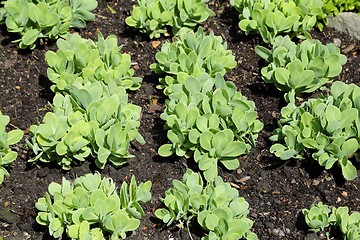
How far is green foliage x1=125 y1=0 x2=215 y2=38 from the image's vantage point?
4438 mm

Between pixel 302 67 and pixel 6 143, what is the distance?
1.78 metres

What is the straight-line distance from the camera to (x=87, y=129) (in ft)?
12.1

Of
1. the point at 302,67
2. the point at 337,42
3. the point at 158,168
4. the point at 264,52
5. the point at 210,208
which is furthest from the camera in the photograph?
the point at 337,42

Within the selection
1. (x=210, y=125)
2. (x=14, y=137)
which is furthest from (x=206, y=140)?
(x=14, y=137)

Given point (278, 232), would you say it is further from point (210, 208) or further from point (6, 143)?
point (6, 143)

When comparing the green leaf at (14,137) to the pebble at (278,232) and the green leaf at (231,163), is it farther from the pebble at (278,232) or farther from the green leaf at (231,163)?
the pebble at (278,232)

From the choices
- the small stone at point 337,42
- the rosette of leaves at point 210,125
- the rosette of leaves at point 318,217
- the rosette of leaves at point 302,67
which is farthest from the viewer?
the small stone at point 337,42

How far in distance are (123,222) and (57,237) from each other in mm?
366

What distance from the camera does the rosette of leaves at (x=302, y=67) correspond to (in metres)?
3.99

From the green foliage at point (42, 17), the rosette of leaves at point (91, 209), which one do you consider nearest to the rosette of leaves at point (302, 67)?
the rosette of leaves at point (91, 209)

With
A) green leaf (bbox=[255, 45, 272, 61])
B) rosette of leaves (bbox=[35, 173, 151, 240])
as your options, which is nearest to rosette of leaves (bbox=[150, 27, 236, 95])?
green leaf (bbox=[255, 45, 272, 61])

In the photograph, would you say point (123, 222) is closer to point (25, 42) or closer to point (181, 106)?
point (181, 106)

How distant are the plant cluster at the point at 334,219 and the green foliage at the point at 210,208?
33 centimetres

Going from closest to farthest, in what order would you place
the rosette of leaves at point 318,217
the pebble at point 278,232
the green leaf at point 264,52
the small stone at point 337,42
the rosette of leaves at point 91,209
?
the rosette of leaves at point 91,209, the rosette of leaves at point 318,217, the pebble at point 278,232, the green leaf at point 264,52, the small stone at point 337,42
